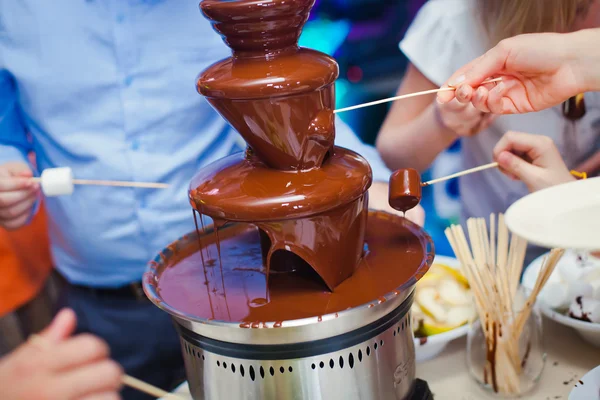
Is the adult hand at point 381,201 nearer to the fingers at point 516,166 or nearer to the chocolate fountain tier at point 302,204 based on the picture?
the fingers at point 516,166

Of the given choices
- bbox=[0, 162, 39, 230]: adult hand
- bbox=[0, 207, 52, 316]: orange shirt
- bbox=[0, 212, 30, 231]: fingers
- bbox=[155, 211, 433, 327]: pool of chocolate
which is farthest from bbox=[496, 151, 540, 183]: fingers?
bbox=[0, 207, 52, 316]: orange shirt

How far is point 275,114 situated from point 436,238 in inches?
62.3

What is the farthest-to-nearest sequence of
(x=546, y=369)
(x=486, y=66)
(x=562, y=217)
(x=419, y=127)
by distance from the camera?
(x=419, y=127) → (x=546, y=369) → (x=486, y=66) → (x=562, y=217)

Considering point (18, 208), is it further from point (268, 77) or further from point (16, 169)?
point (268, 77)

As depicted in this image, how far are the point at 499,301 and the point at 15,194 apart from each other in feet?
4.80

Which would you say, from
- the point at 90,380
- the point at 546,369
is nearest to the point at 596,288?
the point at 546,369

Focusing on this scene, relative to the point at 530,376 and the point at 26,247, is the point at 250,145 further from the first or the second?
the point at 26,247

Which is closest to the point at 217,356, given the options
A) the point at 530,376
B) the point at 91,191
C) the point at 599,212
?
the point at 599,212

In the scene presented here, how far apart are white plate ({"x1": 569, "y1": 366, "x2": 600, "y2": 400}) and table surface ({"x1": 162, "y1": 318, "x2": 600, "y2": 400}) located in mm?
212

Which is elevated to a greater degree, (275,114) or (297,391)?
(275,114)

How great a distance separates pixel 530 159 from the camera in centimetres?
172

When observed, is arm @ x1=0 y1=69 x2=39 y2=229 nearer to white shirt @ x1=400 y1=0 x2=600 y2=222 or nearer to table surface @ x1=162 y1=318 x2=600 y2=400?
table surface @ x1=162 y1=318 x2=600 y2=400

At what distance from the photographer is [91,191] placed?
2.16 metres

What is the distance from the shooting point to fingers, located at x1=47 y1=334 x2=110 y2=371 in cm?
74
